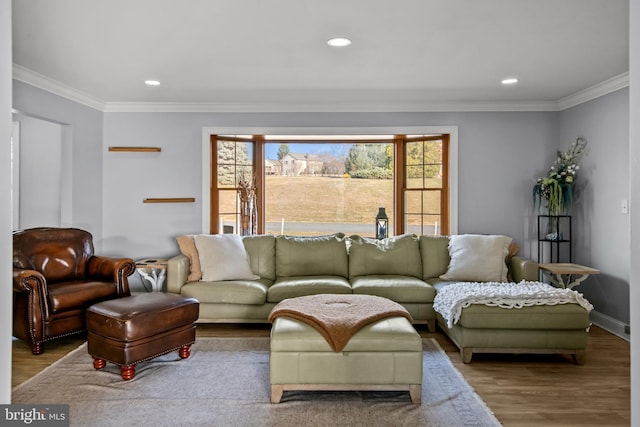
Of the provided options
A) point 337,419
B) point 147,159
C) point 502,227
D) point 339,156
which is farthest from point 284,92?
point 337,419

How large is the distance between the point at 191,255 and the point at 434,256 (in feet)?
8.35

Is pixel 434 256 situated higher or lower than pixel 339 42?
lower

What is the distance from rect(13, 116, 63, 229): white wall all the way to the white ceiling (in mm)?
861

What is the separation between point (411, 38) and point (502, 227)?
2965 millimetres

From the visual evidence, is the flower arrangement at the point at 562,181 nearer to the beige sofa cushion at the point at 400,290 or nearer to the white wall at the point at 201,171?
the white wall at the point at 201,171

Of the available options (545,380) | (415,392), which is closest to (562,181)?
(545,380)

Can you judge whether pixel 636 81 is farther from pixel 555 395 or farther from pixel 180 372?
pixel 180 372

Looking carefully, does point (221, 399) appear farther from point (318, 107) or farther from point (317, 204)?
point (318, 107)

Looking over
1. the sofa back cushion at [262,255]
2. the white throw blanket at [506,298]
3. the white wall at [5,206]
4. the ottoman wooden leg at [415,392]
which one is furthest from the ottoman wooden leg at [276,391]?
the sofa back cushion at [262,255]

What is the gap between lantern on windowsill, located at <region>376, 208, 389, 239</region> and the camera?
5617 mm

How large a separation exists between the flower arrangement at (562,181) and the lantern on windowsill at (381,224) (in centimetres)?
170

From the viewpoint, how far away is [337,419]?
2.66 meters

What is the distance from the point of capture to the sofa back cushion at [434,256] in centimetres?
497

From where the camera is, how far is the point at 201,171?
219 inches
